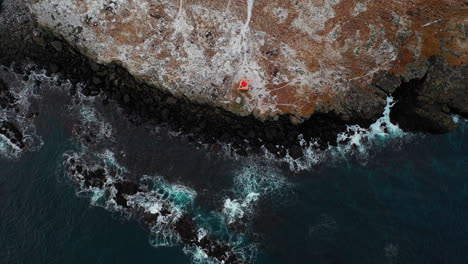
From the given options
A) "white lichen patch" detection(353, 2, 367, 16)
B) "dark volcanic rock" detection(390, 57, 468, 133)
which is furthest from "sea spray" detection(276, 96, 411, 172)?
"white lichen patch" detection(353, 2, 367, 16)

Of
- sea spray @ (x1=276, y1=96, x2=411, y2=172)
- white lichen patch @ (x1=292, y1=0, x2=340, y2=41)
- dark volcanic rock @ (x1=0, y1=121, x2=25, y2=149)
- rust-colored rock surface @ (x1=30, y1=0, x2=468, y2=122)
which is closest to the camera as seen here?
rust-colored rock surface @ (x1=30, y1=0, x2=468, y2=122)

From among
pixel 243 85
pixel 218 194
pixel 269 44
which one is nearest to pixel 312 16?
pixel 269 44

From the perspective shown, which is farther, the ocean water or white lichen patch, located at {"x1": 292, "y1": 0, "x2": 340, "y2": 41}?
white lichen patch, located at {"x1": 292, "y1": 0, "x2": 340, "y2": 41}

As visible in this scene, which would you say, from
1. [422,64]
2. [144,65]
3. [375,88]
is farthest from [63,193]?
[422,64]

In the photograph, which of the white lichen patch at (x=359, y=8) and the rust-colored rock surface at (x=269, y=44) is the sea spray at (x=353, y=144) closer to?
the rust-colored rock surface at (x=269, y=44)

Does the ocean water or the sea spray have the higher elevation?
the sea spray

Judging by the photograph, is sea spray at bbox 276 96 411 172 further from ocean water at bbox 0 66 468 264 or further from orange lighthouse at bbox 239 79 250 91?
orange lighthouse at bbox 239 79 250 91

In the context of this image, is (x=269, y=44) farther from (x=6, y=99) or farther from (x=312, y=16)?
(x=6, y=99)
